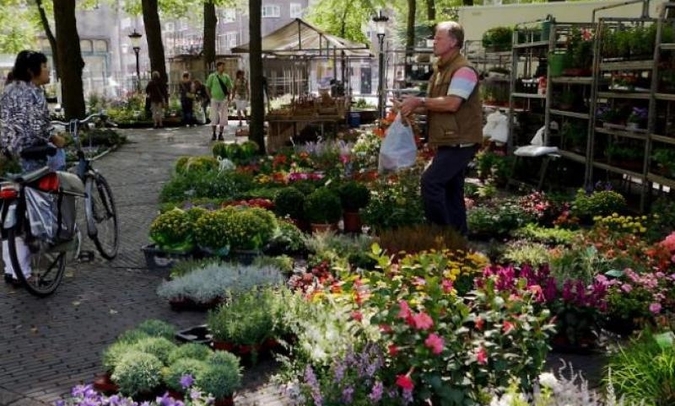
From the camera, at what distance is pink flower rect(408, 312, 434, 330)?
338cm

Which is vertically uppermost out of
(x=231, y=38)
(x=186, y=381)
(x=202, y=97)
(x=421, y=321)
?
(x=231, y=38)

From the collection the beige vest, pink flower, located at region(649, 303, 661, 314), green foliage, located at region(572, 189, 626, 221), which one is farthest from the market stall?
pink flower, located at region(649, 303, 661, 314)

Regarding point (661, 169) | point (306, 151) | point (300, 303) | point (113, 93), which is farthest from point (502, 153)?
point (113, 93)

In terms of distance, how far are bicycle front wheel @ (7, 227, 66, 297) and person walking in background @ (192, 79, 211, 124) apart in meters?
20.8

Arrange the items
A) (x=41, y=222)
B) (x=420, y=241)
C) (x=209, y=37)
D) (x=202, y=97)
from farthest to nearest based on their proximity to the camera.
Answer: (x=209, y=37) < (x=202, y=97) < (x=41, y=222) < (x=420, y=241)

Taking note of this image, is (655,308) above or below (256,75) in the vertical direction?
below

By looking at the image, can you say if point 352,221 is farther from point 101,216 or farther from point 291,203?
point 101,216

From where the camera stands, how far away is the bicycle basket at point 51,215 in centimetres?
629

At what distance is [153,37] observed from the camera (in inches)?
1062

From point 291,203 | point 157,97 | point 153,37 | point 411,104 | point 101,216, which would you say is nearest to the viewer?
point 411,104

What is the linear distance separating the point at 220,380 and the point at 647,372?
7.07 ft

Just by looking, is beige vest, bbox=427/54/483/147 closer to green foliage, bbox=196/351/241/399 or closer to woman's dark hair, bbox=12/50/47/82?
green foliage, bbox=196/351/241/399

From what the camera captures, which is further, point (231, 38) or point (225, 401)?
point (231, 38)

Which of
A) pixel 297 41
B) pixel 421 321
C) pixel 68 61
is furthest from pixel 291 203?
pixel 68 61
